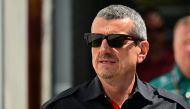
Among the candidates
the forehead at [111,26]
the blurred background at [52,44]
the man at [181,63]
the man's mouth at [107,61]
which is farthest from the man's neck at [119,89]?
the blurred background at [52,44]

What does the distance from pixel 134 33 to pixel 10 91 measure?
1.95 m

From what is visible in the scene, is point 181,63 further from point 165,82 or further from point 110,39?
point 110,39

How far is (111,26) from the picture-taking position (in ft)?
9.82

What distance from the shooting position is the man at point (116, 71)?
2.97 metres

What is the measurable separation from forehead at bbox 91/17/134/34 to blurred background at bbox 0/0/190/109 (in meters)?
1.57

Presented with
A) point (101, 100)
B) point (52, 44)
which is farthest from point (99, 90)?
point (52, 44)

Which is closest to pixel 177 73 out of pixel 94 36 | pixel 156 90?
pixel 156 90

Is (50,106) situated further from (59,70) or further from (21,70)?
(59,70)

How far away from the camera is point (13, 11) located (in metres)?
4.85

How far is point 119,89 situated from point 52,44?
2.51 m

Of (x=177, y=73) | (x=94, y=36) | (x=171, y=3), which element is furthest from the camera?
(x=171, y=3)

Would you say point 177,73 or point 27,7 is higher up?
point 27,7

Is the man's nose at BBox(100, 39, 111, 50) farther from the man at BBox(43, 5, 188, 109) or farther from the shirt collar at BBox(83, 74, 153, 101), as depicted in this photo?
the shirt collar at BBox(83, 74, 153, 101)

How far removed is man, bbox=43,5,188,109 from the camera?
2.97m
